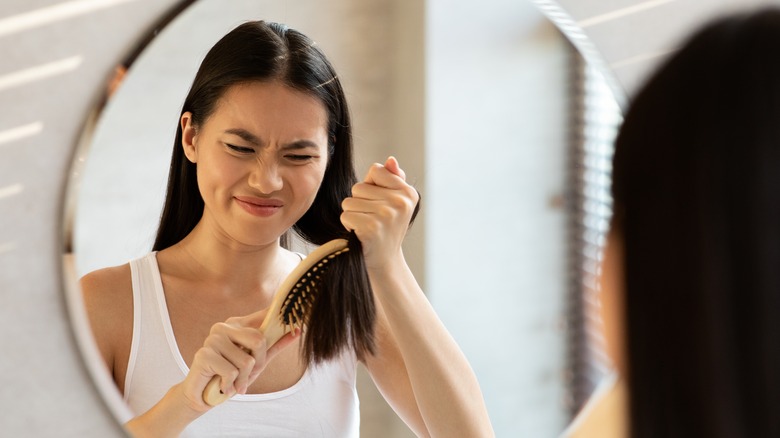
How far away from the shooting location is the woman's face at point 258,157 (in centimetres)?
57

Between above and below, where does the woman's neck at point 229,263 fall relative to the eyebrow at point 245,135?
below

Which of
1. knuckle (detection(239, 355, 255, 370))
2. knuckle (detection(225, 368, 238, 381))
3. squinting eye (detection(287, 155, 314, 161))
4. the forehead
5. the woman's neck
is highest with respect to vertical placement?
the forehead

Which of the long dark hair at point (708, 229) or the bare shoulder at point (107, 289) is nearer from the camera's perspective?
the long dark hair at point (708, 229)

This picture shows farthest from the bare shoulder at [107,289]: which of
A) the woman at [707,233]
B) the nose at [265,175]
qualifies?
the woman at [707,233]

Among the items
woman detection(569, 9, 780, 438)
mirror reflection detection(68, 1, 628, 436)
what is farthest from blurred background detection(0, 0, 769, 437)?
woman detection(569, 9, 780, 438)

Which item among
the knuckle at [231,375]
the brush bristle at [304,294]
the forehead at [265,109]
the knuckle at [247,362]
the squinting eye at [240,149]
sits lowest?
the knuckle at [231,375]

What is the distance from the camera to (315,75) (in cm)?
58

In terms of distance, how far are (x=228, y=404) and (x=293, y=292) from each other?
0.09 meters

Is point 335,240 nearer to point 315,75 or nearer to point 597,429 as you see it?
point 315,75

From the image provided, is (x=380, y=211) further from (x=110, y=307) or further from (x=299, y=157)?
(x=110, y=307)

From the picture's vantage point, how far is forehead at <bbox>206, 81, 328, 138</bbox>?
0.56 metres

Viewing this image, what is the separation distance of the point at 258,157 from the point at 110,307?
146 mm

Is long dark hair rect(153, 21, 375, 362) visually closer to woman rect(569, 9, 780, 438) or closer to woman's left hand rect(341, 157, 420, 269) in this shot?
woman's left hand rect(341, 157, 420, 269)

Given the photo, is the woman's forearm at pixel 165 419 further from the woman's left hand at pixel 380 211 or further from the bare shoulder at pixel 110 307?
the woman's left hand at pixel 380 211
